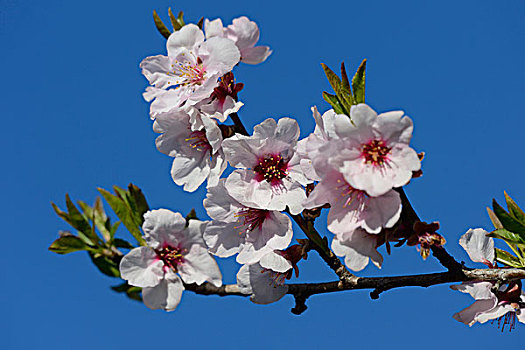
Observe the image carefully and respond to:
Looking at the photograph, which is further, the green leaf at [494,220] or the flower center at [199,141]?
the flower center at [199,141]

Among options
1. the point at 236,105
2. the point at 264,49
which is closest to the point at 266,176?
the point at 236,105

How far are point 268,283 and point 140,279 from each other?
50 cm

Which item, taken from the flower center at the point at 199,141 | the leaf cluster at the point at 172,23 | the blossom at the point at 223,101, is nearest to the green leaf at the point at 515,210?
the blossom at the point at 223,101

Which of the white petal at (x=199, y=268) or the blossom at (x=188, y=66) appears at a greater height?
the blossom at (x=188, y=66)

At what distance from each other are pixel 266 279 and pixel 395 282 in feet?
1.49

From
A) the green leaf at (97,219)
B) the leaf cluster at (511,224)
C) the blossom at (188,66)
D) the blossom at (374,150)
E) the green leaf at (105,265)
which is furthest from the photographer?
the green leaf at (97,219)

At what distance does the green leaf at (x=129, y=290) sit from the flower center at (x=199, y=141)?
2.00 feet

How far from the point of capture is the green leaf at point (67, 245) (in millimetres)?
2080

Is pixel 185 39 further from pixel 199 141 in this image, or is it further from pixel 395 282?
pixel 395 282

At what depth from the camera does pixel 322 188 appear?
1546 millimetres

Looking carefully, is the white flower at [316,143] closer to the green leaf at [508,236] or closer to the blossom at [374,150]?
the blossom at [374,150]

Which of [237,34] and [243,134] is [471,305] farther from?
[237,34]

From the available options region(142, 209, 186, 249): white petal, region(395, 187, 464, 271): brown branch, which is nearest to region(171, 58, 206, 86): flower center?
region(142, 209, 186, 249): white petal

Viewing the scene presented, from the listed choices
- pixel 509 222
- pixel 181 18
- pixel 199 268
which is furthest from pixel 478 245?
pixel 181 18
